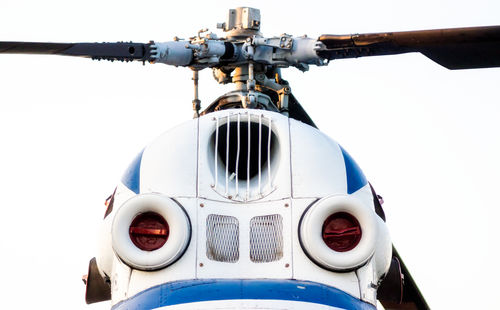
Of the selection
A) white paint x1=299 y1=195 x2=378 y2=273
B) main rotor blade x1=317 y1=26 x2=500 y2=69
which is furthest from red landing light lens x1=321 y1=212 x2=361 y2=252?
main rotor blade x1=317 y1=26 x2=500 y2=69

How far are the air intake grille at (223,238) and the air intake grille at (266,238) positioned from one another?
0.14 meters

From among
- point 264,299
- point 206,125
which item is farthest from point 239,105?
point 264,299

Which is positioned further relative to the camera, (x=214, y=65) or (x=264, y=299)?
(x=214, y=65)

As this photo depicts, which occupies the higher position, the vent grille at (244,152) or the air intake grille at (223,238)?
the vent grille at (244,152)

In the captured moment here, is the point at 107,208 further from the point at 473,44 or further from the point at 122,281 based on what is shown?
the point at 473,44

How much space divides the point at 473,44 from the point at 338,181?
172 cm

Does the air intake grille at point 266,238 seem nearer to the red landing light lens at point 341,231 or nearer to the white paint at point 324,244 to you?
the white paint at point 324,244

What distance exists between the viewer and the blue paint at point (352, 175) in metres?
10.0

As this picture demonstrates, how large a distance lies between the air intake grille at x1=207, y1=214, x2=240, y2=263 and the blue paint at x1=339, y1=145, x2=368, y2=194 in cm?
117

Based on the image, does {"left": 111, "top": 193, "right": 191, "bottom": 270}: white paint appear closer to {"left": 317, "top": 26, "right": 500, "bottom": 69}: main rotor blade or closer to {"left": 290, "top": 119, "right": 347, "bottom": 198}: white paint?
{"left": 290, "top": 119, "right": 347, "bottom": 198}: white paint

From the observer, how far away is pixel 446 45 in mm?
10047

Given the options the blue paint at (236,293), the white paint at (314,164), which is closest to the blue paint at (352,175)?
the white paint at (314,164)

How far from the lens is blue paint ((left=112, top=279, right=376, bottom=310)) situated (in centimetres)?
880

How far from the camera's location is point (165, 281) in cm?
916
